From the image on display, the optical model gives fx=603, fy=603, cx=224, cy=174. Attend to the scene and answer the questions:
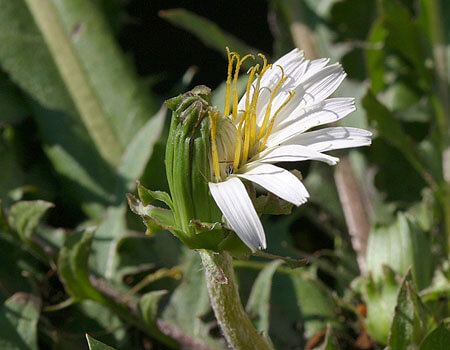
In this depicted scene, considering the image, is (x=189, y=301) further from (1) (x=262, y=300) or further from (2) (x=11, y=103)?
(2) (x=11, y=103)

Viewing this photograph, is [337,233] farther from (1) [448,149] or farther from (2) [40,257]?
(2) [40,257]

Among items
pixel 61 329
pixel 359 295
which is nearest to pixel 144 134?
pixel 61 329

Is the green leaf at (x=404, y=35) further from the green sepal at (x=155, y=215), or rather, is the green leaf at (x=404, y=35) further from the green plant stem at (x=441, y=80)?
the green sepal at (x=155, y=215)

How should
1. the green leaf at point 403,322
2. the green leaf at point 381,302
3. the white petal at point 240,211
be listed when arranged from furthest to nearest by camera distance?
1. the green leaf at point 381,302
2. the green leaf at point 403,322
3. the white petal at point 240,211

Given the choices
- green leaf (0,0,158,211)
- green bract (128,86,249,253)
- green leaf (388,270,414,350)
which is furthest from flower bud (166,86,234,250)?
green leaf (0,0,158,211)

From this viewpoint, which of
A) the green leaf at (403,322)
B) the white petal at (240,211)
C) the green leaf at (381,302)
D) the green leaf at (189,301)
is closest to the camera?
the white petal at (240,211)

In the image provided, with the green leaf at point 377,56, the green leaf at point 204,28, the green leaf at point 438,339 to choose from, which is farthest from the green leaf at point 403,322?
the green leaf at point 204,28

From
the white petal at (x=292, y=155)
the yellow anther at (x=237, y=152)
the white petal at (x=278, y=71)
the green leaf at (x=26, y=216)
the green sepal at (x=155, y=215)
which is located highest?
the white petal at (x=278, y=71)
